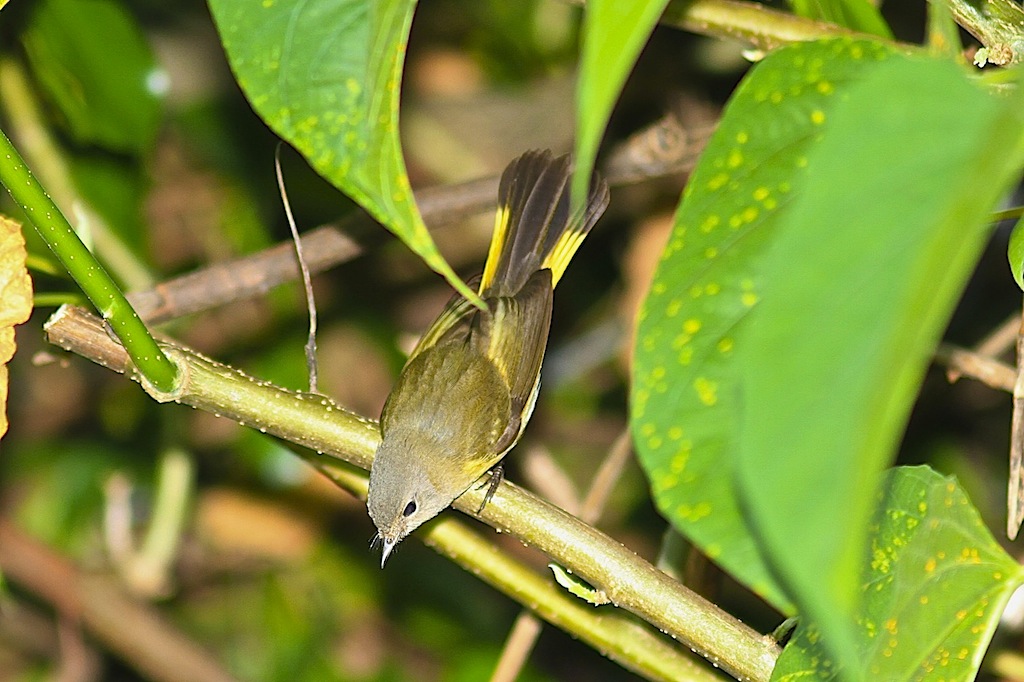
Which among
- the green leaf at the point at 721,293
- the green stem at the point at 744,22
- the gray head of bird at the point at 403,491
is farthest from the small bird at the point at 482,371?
the green leaf at the point at 721,293

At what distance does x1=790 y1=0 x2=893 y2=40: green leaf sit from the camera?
1.34 meters

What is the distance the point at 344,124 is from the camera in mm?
900

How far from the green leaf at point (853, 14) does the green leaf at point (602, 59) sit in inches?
28.9

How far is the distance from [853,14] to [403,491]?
1168 mm

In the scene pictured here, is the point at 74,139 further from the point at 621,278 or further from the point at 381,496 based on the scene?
the point at 621,278

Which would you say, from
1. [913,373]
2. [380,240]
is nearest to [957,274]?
[913,373]

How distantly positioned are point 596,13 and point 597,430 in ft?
8.56

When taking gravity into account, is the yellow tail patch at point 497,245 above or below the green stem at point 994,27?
below

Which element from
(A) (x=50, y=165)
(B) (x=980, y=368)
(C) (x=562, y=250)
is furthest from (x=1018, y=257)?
(A) (x=50, y=165)

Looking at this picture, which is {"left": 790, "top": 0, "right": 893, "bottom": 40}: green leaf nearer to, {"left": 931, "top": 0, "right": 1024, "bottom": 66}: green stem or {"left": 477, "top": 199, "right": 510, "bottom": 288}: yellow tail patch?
{"left": 931, "top": 0, "right": 1024, "bottom": 66}: green stem

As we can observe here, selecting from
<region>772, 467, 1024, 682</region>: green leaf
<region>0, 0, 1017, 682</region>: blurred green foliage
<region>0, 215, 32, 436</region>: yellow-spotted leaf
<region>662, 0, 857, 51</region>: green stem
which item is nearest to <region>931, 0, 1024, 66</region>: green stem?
<region>662, 0, 857, 51</region>: green stem

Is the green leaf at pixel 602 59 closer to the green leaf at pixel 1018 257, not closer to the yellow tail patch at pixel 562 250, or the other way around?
the green leaf at pixel 1018 257

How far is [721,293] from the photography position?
2.92 feet

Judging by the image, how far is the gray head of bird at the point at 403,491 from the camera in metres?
2.05
